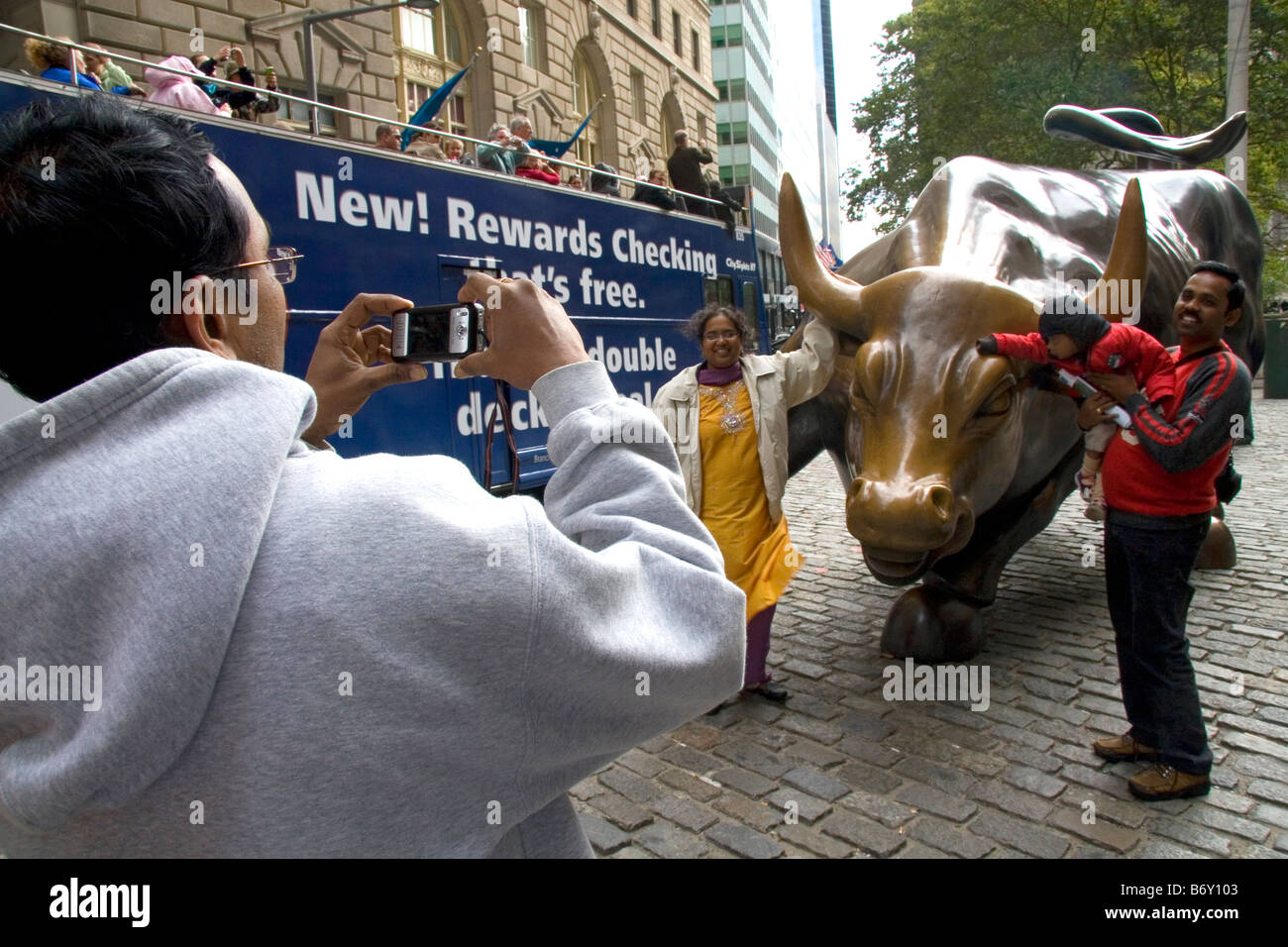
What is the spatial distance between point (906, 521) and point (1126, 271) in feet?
5.62

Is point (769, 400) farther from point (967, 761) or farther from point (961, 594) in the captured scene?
point (967, 761)

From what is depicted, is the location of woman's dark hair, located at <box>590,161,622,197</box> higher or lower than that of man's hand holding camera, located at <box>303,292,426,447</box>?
higher

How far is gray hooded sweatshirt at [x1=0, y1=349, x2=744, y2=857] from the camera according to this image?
790 mm

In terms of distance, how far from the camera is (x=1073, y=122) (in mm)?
7223

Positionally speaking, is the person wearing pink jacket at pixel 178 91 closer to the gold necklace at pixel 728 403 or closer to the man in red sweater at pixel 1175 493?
the gold necklace at pixel 728 403

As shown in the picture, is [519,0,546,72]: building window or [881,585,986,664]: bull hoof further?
[519,0,546,72]: building window

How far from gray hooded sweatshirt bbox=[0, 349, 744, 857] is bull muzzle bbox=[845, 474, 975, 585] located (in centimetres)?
292

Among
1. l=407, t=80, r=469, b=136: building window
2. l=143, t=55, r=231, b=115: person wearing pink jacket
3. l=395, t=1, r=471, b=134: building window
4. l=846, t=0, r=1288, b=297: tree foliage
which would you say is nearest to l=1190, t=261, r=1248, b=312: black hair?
l=143, t=55, r=231, b=115: person wearing pink jacket

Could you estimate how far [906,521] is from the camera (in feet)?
12.1

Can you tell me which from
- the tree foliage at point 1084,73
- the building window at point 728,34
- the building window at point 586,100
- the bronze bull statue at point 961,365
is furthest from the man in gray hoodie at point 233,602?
the building window at point 728,34

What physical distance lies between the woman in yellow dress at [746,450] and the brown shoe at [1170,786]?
5.46 ft

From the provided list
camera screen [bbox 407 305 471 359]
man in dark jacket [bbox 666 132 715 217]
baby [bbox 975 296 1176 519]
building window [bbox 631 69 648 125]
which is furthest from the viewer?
building window [bbox 631 69 648 125]

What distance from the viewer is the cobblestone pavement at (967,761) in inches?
128

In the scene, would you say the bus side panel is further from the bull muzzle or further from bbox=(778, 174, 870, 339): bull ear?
the bull muzzle
